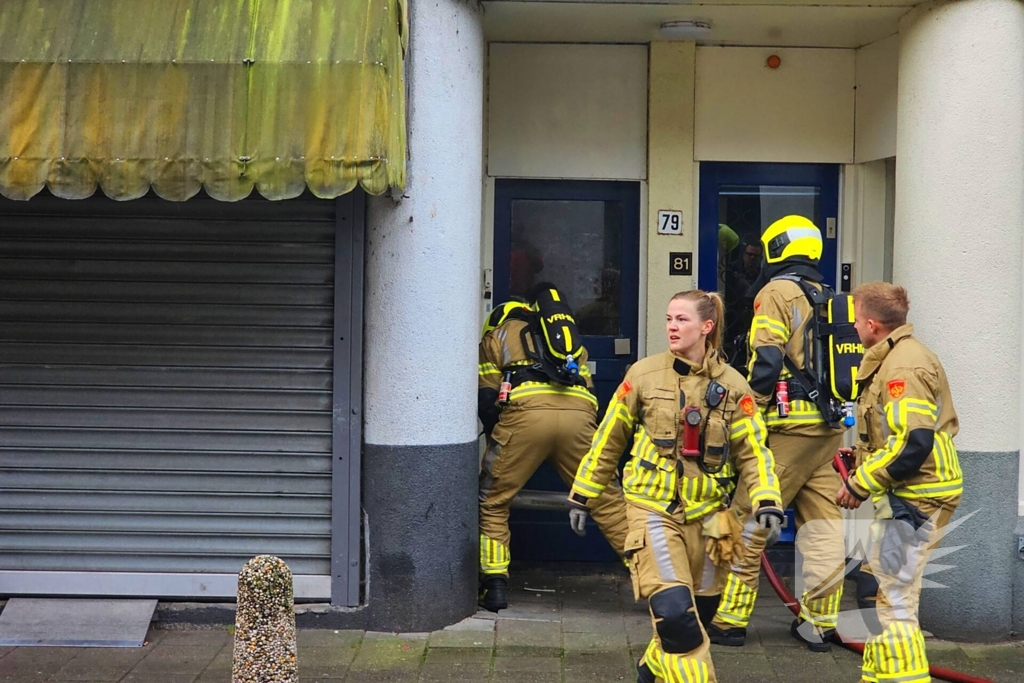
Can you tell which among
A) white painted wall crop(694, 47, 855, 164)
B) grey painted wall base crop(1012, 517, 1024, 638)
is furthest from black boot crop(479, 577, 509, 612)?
white painted wall crop(694, 47, 855, 164)

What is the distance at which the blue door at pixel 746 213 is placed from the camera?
765 cm

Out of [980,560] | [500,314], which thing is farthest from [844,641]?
[500,314]

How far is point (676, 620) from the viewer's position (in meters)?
4.70

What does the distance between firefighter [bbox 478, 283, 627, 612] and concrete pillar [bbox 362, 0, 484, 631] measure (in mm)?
426

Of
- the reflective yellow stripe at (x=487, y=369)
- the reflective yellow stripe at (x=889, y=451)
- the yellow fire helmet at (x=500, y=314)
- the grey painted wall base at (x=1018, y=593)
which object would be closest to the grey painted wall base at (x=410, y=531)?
the reflective yellow stripe at (x=487, y=369)

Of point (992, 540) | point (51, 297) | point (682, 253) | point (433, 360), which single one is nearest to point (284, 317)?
point (433, 360)

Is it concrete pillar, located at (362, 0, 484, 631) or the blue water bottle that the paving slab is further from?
the blue water bottle

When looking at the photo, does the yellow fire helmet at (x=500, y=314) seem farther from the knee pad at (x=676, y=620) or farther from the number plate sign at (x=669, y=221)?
the knee pad at (x=676, y=620)

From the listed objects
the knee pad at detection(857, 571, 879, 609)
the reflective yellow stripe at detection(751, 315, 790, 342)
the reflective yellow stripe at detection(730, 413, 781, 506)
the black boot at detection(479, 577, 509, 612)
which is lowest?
the black boot at detection(479, 577, 509, 612)

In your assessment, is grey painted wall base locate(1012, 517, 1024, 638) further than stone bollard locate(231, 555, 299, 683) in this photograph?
Yes

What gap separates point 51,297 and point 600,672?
3.47 m

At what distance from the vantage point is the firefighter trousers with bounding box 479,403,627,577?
6.68 meters

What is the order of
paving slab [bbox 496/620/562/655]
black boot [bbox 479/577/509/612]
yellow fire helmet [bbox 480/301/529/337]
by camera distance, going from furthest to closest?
yellow fire helmet [bbox 480/301/529/337], black boot [bbox 479/577/509/612], paving slab [bbox 496/620/562/655]

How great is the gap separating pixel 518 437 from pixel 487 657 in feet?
4.34
